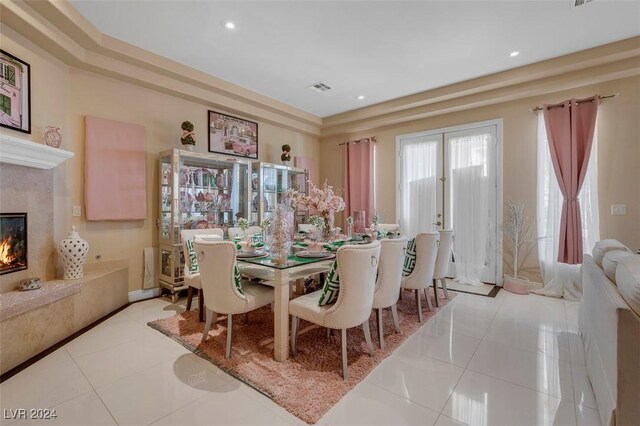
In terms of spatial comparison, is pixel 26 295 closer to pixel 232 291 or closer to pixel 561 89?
pixel 232 291

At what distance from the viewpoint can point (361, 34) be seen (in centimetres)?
302

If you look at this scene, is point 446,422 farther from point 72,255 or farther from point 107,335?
point 72,255

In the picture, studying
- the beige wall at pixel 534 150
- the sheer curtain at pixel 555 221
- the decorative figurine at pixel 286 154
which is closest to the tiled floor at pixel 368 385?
the sheer curtain at pixel 555 221

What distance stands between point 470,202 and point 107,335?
4.98 m

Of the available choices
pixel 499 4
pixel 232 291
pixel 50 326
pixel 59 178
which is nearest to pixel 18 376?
pixel 50 326

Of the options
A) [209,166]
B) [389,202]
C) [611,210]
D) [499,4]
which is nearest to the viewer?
[499,4]

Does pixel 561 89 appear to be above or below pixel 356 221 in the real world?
above

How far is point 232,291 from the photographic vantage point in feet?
7.15

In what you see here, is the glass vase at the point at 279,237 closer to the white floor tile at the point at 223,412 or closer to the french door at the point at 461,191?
the white floor tile at the point at 223,412

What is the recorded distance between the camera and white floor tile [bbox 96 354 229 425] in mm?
1671

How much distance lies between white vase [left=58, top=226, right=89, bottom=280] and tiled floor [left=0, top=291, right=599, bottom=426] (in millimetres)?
636

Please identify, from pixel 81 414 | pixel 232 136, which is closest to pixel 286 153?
pixel 232 136

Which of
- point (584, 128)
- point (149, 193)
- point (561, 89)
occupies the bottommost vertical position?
point (149, 193)

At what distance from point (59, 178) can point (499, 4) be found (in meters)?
4.67
